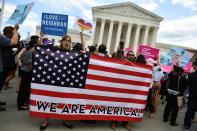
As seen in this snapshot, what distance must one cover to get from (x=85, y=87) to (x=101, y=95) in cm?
48

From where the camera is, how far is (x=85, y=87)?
24.1 ft

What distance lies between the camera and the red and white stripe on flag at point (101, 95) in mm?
6965

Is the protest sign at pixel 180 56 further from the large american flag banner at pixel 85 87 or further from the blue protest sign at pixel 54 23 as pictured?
the large american flag banner at pixel 85 87

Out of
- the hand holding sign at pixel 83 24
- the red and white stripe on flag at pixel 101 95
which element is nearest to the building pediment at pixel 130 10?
the hand holding sign at pixel 83 24

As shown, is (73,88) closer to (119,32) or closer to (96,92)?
(96,92)

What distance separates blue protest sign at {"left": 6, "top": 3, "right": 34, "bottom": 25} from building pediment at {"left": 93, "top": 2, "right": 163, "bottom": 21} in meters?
63.3

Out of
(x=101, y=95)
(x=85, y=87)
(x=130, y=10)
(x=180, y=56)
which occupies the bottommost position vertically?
(x=101, y=95)

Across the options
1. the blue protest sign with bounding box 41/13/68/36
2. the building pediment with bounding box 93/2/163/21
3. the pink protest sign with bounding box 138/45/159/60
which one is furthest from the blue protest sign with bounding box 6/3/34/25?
the building pediment with bounding box 93/2/163/21

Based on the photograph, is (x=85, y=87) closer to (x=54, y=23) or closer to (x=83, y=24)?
(x=54, y=23)

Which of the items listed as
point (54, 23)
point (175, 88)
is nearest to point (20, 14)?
point (54, 23)

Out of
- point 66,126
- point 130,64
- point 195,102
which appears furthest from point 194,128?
point 66,126

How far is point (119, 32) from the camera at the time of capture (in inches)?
2953

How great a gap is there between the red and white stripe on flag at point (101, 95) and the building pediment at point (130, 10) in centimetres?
6675

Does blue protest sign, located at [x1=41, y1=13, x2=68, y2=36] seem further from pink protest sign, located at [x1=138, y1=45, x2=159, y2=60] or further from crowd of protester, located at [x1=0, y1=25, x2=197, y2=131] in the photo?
pink protest sign, located at [x1=138, y1=45, x2=159, y2=60]
